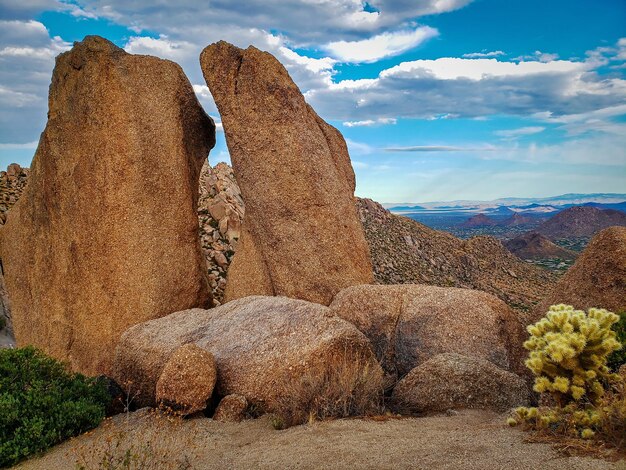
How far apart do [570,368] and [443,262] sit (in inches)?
1347

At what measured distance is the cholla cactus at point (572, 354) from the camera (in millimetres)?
7387

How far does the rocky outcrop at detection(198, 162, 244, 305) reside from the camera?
24047mm

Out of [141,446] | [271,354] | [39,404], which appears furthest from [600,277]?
[39,404]

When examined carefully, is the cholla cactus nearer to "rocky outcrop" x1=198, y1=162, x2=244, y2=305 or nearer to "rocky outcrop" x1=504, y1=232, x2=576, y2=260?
"rocky outcrop" x1=198, y1=162, x2=244, y2=305

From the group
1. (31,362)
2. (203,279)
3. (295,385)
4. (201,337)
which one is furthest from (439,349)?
(31,362)

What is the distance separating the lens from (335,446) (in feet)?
25.2

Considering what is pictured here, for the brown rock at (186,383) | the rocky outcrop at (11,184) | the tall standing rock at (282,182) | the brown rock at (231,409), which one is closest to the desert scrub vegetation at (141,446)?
the brown rock at (186,383)

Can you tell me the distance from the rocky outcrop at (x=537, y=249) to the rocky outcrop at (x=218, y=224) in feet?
141

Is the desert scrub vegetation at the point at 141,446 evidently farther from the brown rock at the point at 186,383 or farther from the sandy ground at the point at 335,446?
the brown rock at the point at 186,383

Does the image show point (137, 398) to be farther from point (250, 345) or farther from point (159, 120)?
point (159, 120)

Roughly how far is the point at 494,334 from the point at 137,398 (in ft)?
25.9

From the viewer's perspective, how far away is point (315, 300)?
1503 centimetres

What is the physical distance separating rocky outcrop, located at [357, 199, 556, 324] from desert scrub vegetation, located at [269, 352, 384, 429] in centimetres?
2336

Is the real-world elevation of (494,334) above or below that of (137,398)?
above
